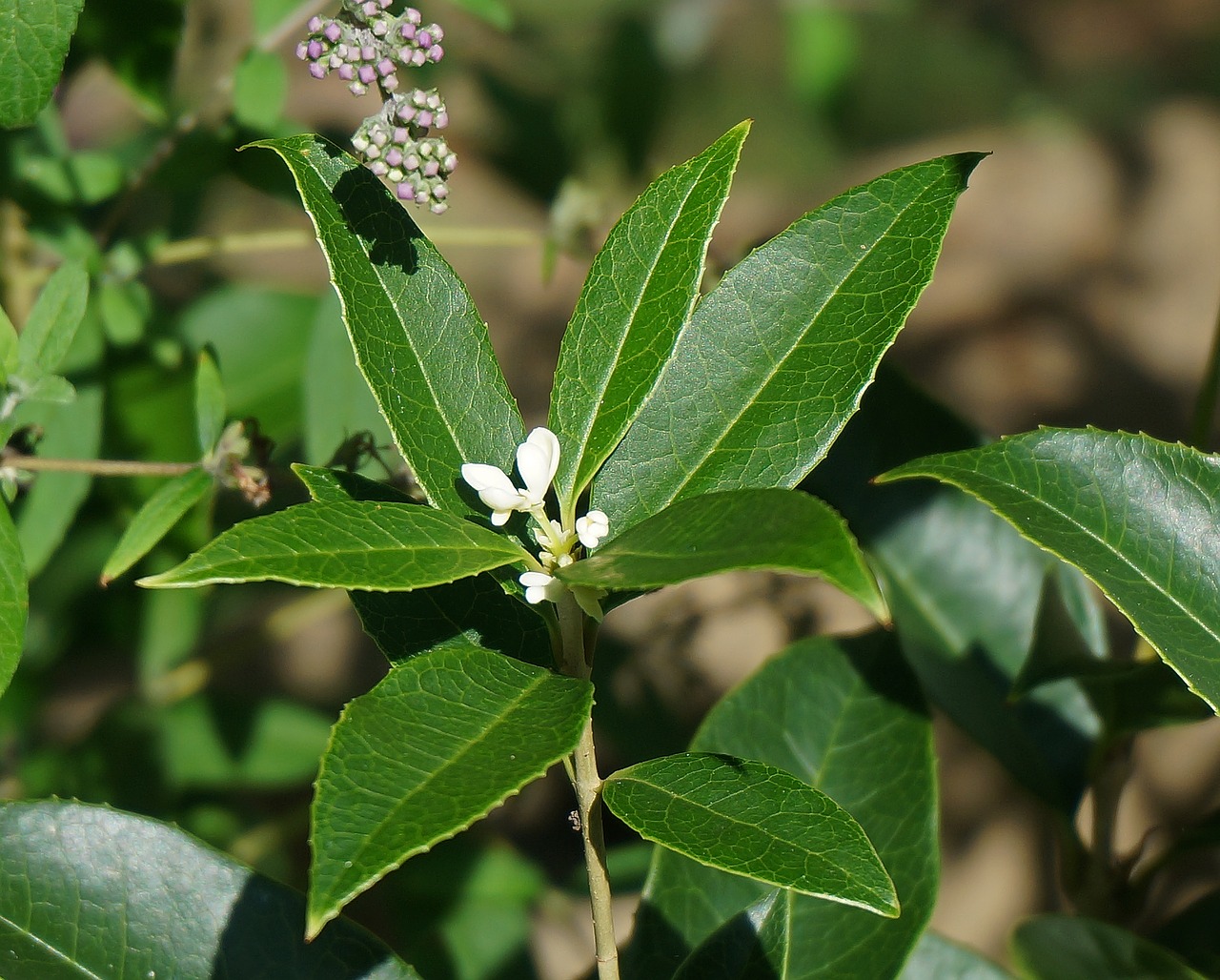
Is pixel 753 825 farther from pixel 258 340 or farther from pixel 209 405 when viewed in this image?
pixel 258 340

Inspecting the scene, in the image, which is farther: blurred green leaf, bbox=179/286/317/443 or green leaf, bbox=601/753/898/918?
blurred green leaf, bbox=179/286/317/443

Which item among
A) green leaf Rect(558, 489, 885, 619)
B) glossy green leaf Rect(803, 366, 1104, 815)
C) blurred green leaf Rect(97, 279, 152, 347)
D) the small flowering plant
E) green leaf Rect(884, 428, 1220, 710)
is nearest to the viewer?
green leaf Rect(558, 489, 885, 619)

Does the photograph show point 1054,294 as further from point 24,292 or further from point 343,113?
point 24,292

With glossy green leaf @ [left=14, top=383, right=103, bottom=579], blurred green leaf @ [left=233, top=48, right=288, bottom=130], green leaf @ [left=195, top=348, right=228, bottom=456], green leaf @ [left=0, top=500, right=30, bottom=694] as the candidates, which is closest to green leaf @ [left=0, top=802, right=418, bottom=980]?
green leaf @ [left=0, top=500, right=30, bottom=694]

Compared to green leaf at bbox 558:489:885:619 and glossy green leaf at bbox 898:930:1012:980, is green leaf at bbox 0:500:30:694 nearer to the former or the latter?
green leaf at bbox 558:489:885:619

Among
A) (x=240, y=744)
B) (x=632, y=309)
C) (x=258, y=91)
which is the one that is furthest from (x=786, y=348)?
(x=240, y=744)

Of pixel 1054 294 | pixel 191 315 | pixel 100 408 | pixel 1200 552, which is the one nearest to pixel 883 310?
pixel 1200 552

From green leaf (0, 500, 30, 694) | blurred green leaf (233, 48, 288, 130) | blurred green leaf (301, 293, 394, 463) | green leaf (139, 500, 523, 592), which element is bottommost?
blurred green leaf (301, 293, 394, 463)

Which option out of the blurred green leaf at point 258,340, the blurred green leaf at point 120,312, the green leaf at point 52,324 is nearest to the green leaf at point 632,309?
the green leaf at point 52,324
